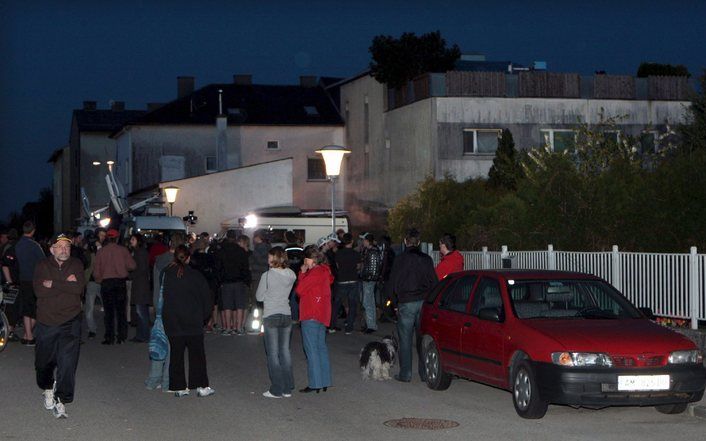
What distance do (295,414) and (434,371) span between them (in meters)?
2.46

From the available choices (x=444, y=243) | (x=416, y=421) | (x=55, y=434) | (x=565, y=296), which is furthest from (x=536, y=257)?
(x=55, y=434)

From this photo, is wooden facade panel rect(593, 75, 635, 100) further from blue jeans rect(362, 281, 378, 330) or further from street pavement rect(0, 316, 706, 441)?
street pavement rect(0, 316, 706, 441)

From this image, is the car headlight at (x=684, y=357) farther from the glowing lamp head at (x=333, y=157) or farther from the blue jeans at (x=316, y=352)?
the glowing lamp head at (x=333, y=157)

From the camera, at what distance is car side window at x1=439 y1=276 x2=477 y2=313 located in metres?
13.6

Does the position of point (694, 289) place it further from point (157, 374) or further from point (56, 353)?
point (56, 353)

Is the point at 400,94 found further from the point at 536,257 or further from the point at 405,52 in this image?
the point at 536,257

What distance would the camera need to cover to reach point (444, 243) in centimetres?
1809

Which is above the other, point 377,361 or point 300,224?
point 300,224

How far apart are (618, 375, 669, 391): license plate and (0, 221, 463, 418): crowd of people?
12.2 ft

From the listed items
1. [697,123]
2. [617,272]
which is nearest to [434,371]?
[617,272]

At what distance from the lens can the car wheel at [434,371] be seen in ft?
45.3

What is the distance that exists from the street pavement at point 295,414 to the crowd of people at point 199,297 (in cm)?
34

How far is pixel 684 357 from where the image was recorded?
1151 cm

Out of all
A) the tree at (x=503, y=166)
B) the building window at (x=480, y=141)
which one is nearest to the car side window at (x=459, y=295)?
the tree at (x=503, y=166)
